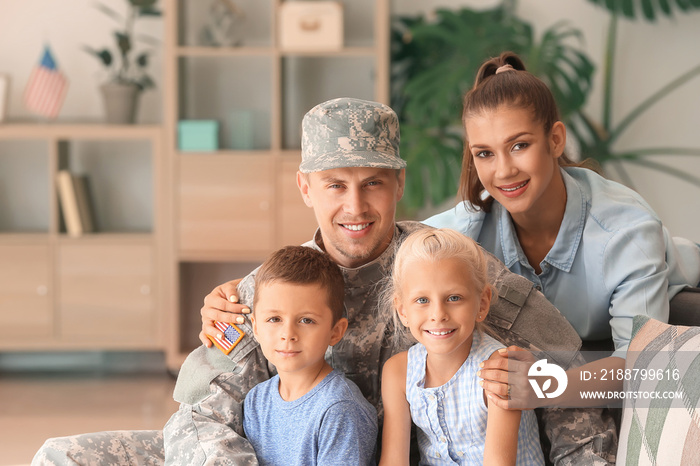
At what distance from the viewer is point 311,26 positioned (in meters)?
3.88

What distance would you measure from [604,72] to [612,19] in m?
0.28

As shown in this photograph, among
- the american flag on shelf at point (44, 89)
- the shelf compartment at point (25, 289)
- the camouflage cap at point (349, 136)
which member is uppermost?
the american flag on shelf at point (44, 89)

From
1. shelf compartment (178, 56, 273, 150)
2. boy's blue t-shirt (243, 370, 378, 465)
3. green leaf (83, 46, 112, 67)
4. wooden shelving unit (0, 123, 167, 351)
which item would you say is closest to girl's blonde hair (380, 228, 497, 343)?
boy's blue t-shirt (243, 370, 378, 465)

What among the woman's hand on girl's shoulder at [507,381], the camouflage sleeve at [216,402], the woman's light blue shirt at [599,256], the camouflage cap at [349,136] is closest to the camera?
the woman's hand on girl's shoulder at [507,381]

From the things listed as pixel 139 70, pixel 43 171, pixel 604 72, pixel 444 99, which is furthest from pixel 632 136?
pixel 43 171

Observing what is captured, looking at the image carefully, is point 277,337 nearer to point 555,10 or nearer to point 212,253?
point 212,253

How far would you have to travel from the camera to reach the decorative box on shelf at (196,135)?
A: 3955 millimetres

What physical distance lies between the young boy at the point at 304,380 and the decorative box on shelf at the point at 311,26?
240 cm

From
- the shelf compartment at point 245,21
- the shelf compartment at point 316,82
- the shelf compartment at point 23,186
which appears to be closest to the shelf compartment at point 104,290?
the shelf compartment at point 23,186

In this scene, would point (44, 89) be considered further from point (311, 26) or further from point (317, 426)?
point (317, 426)

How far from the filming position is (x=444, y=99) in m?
3.80

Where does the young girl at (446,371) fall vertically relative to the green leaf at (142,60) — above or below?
below

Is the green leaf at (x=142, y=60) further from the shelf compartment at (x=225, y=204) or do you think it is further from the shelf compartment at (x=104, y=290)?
the shelf compartment at (x=104, y=290)

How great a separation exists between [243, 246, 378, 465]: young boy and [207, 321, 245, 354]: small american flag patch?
3.7 inches
